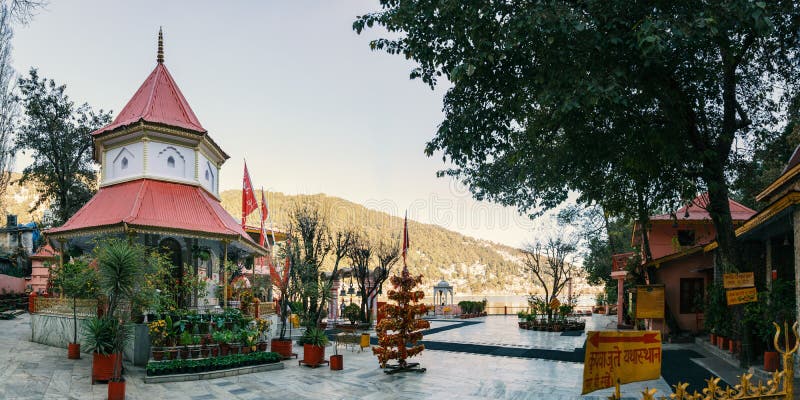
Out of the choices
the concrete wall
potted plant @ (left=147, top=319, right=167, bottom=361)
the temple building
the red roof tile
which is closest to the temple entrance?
the temple building

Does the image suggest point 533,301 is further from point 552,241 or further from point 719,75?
point 719,75

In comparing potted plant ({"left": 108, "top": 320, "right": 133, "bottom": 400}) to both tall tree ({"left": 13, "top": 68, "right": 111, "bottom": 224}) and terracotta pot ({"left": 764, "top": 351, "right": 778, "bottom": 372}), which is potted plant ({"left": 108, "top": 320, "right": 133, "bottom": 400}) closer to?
terracotta pot ({"left": 764, "top": 351, "right": 778, "bottom": 372})

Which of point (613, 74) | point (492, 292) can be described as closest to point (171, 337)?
point (613, 74)

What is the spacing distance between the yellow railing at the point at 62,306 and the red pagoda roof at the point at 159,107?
611cm

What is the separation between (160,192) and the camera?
19656mm

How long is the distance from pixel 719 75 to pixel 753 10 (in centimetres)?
579

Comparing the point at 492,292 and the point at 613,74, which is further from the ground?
the point at 613,74

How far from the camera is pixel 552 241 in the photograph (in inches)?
1558

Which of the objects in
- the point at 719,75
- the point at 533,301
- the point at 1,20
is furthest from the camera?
the point at 533,301

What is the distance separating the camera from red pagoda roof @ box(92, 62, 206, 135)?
20.6 metres

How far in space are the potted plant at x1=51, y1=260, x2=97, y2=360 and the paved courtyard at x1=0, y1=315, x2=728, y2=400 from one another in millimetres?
385

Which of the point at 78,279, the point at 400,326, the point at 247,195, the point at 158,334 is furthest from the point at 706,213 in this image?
the point at 78,279

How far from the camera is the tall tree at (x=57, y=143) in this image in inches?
1270

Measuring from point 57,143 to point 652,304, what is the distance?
32436 millimetres
